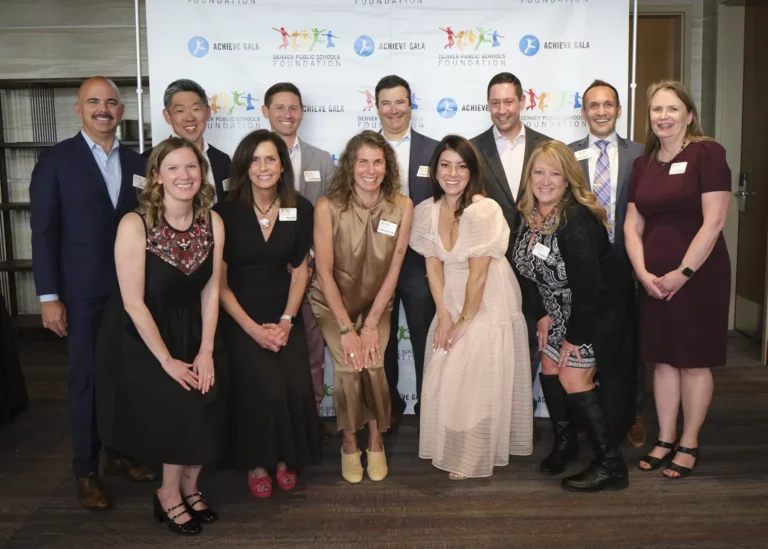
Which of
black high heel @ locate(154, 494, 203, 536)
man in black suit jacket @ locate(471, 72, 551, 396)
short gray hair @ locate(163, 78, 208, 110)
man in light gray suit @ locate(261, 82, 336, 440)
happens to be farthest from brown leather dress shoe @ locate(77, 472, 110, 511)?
man in black suit jacket @ locate(471, 72, 551, 396)

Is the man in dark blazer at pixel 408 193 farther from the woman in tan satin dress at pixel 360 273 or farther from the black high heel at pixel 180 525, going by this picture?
the black high heel at pixel 180 525

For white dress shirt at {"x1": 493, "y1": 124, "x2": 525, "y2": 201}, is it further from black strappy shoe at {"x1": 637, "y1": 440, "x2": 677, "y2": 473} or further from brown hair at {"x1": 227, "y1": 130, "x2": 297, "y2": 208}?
black strappy shoe at {"x1": 637, "y1": 440, "x2": 677, "y2": 473}

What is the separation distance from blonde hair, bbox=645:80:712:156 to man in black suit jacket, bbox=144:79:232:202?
6.55 feet

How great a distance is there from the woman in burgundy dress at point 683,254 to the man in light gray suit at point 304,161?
1577 mm

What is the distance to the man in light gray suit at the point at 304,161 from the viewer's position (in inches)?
144

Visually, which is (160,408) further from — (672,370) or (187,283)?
(672,370)

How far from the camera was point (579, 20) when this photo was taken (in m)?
3.93

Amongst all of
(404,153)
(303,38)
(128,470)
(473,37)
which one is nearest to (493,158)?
(404,153)

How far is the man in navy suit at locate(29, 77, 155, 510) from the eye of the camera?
285 cm

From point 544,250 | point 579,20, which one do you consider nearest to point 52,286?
point 544,250

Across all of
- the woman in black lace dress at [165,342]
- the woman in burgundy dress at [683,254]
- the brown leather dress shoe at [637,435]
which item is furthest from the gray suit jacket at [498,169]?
the woman in black lace dress at [165,342]

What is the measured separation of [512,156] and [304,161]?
1.09 m

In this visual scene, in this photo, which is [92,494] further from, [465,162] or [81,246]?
[465,162]

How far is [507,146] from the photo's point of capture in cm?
371
